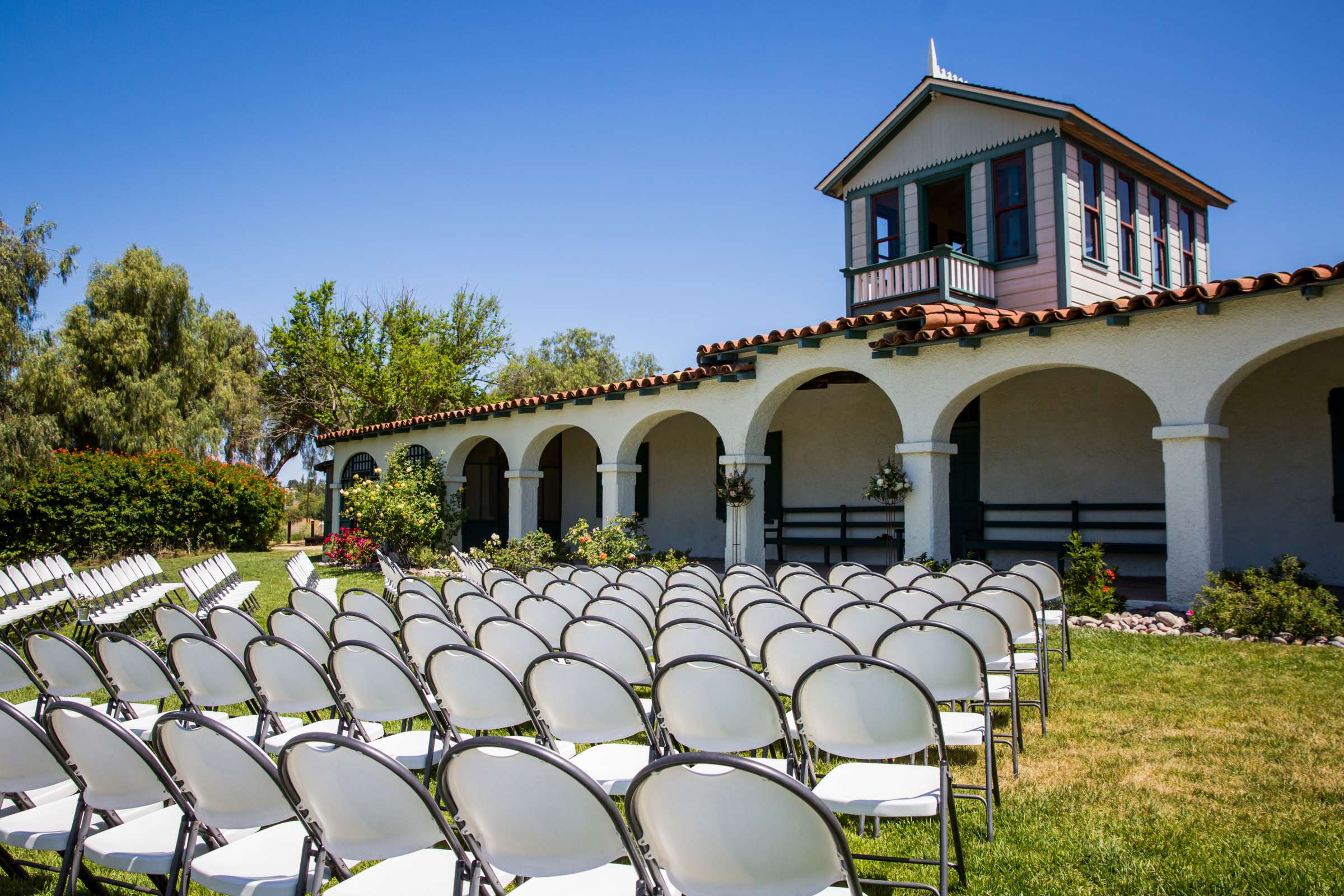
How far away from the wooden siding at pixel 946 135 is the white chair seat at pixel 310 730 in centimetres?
1167

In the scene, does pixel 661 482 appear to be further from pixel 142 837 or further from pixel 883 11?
pixel 142 837

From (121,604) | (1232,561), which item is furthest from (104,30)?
(1232,561)

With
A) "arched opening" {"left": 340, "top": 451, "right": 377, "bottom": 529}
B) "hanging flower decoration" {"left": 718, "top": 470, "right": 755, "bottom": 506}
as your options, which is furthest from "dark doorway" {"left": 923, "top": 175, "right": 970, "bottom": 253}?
"arched opening" {"left": 340, "top": 451, "right": 377, "bottom": 529}

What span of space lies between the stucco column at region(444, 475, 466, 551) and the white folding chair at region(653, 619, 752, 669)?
45.4 feet

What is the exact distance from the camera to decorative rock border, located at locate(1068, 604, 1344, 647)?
6931 millimetres

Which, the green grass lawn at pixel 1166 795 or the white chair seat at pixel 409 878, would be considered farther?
the green grass lawn at pixel 1166 795

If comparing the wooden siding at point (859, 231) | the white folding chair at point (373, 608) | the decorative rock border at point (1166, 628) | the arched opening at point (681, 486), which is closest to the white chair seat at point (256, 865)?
the white folding chair at point (373, 608)

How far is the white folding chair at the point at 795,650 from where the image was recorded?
342cm

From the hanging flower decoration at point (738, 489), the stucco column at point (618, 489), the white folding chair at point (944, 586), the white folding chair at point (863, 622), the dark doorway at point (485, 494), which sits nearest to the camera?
the white folding chair at point (863, 622)

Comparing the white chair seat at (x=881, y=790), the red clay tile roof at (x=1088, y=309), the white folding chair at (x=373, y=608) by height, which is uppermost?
the red clay tile roof at (x=1088, y=309)

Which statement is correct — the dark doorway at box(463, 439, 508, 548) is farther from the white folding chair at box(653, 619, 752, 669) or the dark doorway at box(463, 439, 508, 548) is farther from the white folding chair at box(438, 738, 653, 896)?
the white folding chair at box(438, 738, 653, 896)

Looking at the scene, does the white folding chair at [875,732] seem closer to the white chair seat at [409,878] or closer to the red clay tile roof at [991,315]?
the white chair seat at [409,878]

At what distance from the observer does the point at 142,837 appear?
250 cm

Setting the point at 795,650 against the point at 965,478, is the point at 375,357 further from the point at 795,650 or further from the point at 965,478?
the point at 795,650
